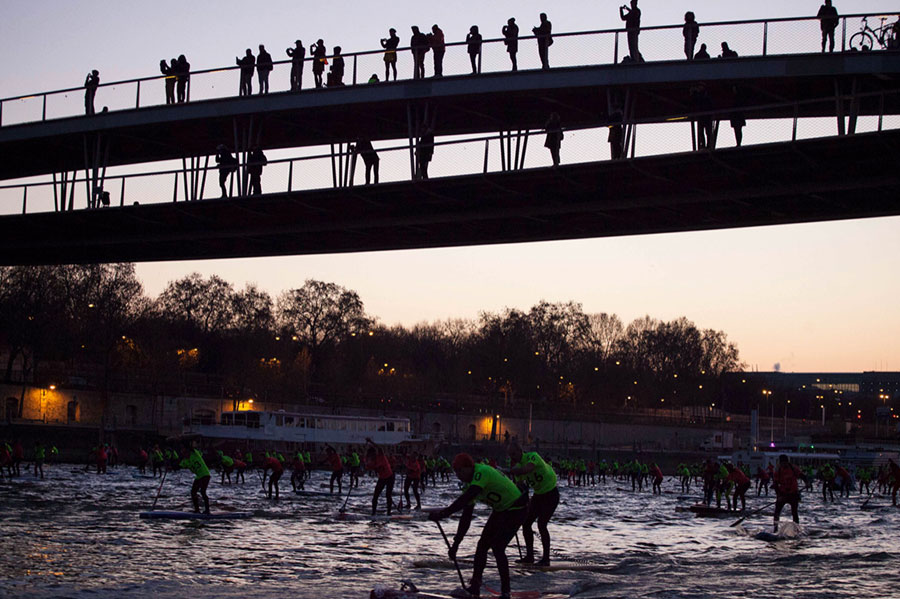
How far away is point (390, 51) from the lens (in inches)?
1163

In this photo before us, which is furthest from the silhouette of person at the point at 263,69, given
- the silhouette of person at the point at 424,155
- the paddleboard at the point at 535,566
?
the paddleboard at the point at 535,566

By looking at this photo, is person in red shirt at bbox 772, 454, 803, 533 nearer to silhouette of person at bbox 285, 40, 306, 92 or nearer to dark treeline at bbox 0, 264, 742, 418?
silhouette of person at bbox 285, 40, 306, 92

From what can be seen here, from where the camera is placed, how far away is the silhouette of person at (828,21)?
24.2m

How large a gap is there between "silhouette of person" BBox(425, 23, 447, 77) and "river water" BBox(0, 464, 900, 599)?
40.7 feet

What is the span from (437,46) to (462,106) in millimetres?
2557

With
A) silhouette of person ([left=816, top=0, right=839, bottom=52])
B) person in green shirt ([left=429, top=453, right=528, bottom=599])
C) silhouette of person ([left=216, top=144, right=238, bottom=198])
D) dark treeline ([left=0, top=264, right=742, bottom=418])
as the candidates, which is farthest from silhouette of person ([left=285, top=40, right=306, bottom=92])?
dark treeline ([left=0, top=264, right=742, bottom=418])

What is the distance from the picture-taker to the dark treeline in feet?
315

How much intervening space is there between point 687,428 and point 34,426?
308ft

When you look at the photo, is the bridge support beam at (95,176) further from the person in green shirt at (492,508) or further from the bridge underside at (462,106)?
the person in green shirt at (492,508)

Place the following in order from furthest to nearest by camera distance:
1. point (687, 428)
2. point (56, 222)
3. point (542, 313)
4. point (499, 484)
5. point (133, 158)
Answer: point (542, 313) < point (687, 428) < point (133, 158) < point (56, 222) < point (499, 484)

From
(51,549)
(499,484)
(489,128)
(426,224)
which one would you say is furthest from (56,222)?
(499,484)

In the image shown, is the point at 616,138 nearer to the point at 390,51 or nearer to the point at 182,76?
the point at 390,51

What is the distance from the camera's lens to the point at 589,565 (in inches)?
642

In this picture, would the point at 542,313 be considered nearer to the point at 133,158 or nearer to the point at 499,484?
the point at 133,158
